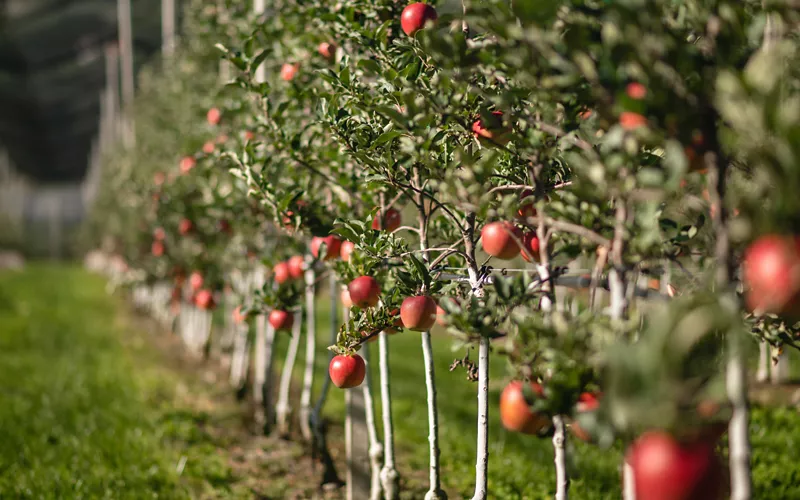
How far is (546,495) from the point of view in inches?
109

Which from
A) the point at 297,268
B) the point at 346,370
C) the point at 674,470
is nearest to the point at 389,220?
the point at 297,268

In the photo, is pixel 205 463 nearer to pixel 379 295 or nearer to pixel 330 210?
pixel 330 210

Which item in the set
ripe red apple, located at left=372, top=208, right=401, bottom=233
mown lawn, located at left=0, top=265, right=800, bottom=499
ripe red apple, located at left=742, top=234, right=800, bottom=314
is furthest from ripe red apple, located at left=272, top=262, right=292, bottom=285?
ripe red apple, located at left=742, top=234, right=800, bottom=314

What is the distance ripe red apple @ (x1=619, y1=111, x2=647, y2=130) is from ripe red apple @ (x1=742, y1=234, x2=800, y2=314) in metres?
0.28

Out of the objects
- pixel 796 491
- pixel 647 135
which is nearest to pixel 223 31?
pixel 647 135

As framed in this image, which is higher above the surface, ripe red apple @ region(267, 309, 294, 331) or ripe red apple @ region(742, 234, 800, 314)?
ripe red apple @ region(267, 309, 294, 331)

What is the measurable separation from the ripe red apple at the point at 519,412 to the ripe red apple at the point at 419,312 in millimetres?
386

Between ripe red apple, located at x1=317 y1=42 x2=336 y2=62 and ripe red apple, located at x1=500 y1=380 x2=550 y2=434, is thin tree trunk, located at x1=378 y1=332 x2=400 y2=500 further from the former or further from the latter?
ripe red apple, located at x1=317 y1=42 x2=336 y2=62

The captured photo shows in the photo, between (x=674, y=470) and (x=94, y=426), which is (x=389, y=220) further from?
(x=94, y=426)

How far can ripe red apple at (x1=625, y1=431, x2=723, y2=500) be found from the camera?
91cm

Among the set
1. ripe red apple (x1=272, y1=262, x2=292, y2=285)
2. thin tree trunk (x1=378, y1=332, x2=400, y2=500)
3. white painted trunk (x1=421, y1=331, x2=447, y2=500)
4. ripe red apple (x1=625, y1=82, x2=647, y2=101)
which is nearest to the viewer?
ripe red apple (x1=625, y1=82, x2=647, y2=101)

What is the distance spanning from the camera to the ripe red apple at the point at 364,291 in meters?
1.90

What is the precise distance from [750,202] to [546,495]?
2.25 metres

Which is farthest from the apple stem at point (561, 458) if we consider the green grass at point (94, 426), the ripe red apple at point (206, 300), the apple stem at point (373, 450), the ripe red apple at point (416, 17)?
the ripe red apple at point (206, 300)
